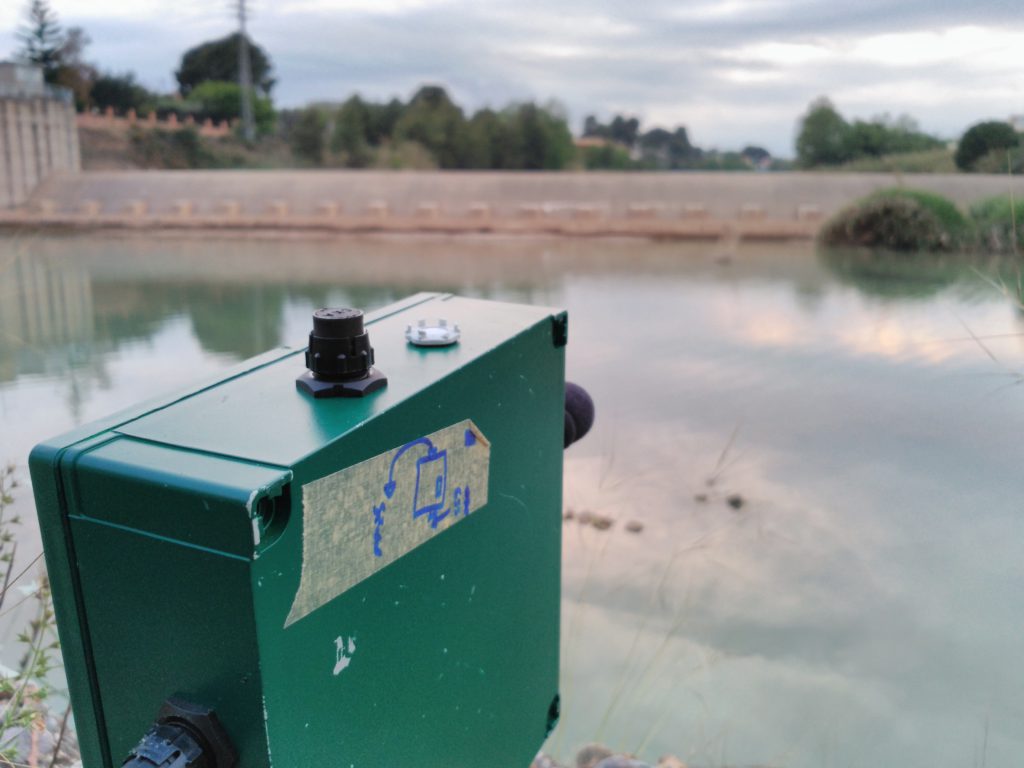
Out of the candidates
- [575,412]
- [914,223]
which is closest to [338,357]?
[575,412]

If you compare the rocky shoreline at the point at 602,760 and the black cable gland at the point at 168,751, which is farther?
the rocky shoreline at the point at 602,760

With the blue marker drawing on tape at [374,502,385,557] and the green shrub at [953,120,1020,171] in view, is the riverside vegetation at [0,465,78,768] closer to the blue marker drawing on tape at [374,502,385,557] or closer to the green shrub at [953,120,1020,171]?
the blue marker drawing on tape at [374,502,385,557]

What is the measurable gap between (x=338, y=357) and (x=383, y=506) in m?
0.17

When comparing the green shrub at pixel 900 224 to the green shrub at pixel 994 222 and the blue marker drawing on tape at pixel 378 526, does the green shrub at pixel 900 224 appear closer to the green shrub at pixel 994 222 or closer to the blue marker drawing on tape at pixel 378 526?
the green shrub at pixel 994 222

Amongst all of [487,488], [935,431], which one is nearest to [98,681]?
[487,488]

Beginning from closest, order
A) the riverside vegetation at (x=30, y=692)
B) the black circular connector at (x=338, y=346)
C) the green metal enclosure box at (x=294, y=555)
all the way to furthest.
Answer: the green metal enclosure box at (x=294, y=555), the black circular connector at (x=338, y=346), the riverside vegetation at (x=30, y=692)

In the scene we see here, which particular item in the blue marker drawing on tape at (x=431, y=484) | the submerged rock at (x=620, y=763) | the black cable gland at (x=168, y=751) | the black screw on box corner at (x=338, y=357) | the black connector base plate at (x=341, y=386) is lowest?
the submerged rock at (x=620, y=763)

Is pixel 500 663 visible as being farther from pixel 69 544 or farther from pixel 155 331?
pixel 155 331

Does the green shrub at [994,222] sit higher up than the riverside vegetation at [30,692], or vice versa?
the green shrub at [994,222]

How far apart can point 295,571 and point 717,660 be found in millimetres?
1348

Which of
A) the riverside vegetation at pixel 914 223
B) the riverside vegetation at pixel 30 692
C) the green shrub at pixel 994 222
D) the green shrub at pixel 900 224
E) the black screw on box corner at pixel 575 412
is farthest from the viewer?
the green shrub at pixel 900 224

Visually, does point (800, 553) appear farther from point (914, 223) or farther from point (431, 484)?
point (914, 223)

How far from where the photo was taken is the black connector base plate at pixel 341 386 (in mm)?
913

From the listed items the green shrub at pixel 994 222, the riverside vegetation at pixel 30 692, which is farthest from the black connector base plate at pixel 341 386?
the green shrub at pixel 994 222
